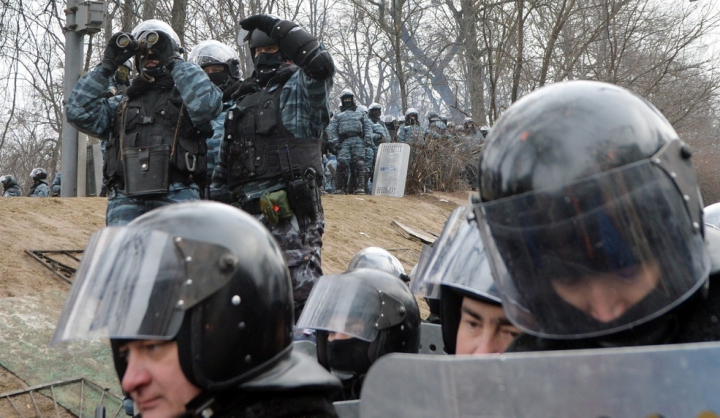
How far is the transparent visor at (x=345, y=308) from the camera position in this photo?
3453 mm

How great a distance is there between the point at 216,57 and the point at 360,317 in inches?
138

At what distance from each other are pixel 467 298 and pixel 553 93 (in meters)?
0.77

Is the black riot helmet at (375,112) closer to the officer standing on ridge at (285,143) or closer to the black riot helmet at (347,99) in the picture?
the black riot helmet at (347,99)

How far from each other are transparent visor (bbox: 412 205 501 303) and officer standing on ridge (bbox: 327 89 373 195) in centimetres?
1271

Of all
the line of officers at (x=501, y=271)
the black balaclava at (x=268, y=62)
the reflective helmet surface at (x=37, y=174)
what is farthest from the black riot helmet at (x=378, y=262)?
the reflective helmet surface at (x=37, y=174)

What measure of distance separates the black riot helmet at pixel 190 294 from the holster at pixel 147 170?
2.85 m

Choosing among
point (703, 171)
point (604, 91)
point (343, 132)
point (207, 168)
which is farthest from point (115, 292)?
point (703, 171)

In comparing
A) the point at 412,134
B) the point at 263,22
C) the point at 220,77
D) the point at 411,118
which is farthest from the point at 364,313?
the point at 411,118

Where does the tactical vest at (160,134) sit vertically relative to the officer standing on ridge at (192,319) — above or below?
above

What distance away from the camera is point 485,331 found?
233 cm

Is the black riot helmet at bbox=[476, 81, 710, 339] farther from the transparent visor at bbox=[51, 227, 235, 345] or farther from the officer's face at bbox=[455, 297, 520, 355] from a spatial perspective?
the transparent visor at bbox=[51, 227, 235, 345]

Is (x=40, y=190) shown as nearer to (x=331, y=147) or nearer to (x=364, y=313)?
(x=331, y=147)

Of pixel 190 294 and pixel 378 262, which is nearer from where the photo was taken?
pixel 190 294

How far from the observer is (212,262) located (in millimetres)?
1984
